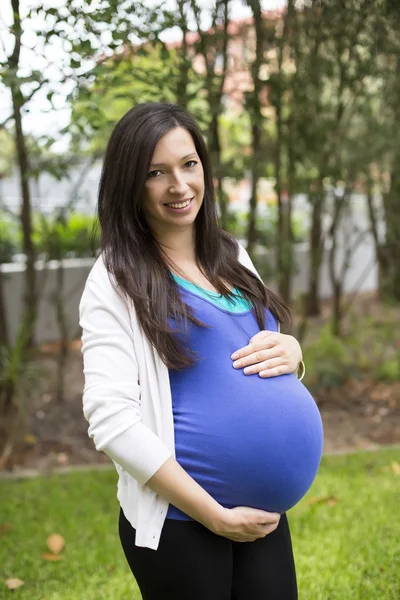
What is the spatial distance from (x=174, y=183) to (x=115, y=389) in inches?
20.8

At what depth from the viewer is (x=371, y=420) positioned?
5531 mm

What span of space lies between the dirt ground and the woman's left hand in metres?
3.08

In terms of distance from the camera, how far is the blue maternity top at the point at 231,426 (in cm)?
178

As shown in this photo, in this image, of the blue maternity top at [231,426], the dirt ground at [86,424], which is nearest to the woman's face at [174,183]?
the blue maternity top at [231,426]

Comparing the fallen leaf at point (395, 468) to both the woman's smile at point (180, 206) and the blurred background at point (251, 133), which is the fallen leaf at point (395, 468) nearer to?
the blurred background at point (251, 133)

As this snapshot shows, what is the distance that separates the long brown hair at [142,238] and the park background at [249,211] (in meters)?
0.37

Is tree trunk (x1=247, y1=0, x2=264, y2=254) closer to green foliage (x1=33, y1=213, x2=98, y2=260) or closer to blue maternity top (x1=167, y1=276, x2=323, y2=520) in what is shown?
green foliage (x1=33, y1=213, x2=98, y2=260)

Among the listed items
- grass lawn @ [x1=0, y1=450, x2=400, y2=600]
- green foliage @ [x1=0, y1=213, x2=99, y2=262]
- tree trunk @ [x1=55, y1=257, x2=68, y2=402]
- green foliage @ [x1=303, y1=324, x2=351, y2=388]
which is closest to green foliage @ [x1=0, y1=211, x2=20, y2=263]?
green foliage @ [x1=0, y1=213, x2=99, y2=262]

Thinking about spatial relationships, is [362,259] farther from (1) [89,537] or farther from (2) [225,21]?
(1) [89,537]

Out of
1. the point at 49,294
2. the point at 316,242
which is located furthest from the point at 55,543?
the point at 316,242

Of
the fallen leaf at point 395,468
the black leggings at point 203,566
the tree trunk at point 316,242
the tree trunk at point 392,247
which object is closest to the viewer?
the black leggings at point 203,566

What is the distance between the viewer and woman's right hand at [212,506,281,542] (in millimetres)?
1732

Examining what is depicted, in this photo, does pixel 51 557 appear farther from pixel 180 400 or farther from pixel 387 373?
pixel 387 373

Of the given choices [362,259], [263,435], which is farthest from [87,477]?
[362,259]
